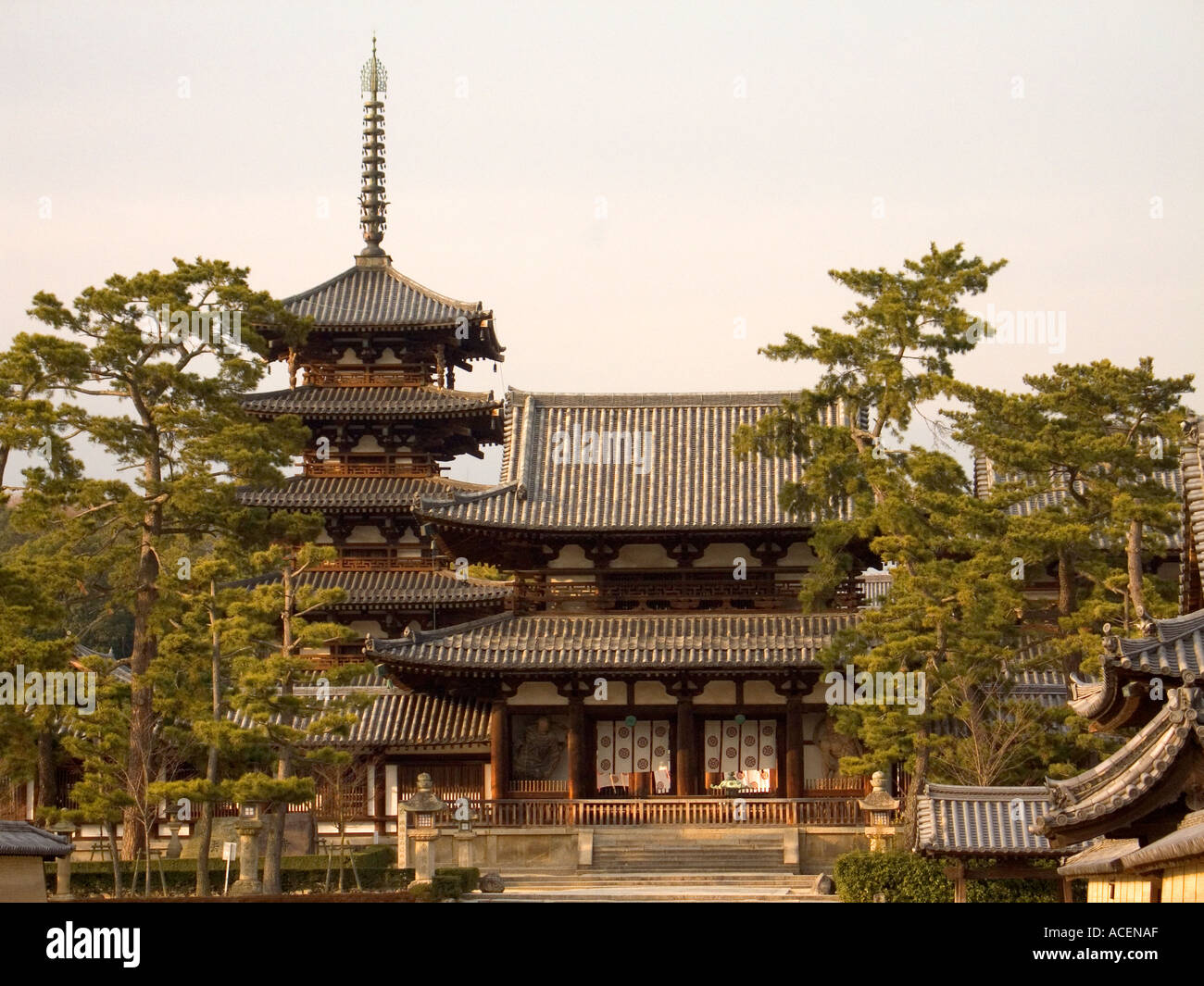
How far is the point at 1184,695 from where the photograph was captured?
1772cm

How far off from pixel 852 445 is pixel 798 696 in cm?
634

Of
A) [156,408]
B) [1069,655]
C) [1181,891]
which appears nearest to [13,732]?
[156,408]

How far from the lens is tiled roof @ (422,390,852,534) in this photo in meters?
44.6

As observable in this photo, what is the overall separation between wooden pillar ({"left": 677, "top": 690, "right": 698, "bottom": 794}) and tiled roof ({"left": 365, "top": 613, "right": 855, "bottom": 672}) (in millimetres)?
1385

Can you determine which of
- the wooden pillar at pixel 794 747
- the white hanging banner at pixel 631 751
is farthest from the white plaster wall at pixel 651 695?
the wooden pillar at pixel 794 747

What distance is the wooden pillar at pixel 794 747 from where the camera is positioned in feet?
141

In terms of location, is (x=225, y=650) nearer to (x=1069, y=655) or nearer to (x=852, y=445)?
(x=852, y=445)

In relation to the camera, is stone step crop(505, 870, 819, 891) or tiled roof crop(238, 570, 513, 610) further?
tiled roof crop(238, 570, 513, 610)

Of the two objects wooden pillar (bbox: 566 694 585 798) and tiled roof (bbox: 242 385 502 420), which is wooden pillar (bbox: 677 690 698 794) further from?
tiled roof (bbox: 242 385 502 420)

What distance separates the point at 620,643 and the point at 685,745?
299 centimetres

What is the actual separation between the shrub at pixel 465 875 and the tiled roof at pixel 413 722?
16.0 feet

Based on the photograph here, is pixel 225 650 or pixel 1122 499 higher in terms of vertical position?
pixel 1122 499

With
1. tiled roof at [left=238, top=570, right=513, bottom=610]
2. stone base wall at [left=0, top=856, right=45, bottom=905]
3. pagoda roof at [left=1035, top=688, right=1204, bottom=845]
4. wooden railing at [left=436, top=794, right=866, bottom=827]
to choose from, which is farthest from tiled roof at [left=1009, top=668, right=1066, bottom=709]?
stone base wall at [left=0, top=856, right=45, bottom=905]

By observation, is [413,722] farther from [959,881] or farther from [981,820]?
[981,820]
